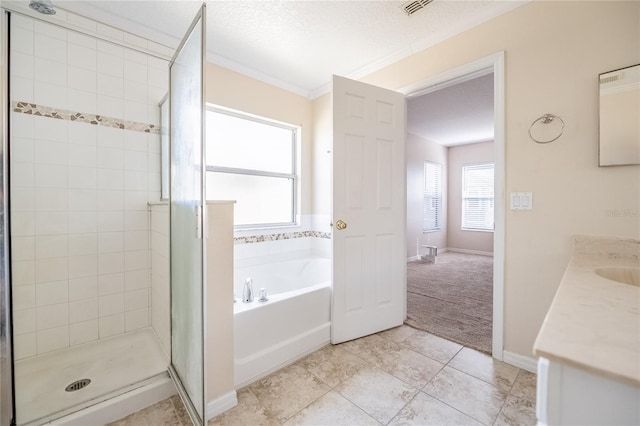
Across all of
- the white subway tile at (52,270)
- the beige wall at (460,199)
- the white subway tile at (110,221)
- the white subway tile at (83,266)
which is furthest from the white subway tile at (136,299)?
the beige wall at (460,199)

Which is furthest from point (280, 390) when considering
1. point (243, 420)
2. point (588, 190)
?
point (588, 190)

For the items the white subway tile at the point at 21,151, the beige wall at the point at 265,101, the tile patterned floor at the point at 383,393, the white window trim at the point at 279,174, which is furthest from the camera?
the white window trim at the point at 279,174

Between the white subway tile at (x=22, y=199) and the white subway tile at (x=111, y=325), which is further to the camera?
the white subway tile at (x=111, y=325)

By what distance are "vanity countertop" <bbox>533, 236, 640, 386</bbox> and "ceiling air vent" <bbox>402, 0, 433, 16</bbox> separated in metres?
1.88

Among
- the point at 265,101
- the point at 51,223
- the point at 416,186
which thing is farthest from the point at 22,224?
the point at 416,186

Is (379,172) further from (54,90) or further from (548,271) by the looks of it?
(54,90)

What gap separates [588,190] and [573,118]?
1.43 feet

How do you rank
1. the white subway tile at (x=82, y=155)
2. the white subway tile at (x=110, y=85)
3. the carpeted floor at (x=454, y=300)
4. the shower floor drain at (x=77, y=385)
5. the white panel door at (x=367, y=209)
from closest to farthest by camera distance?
the shower floor drain at (x=77, y=385) < the white subway tile at (x=82, y=155) < the white subway tile at (x=110, y=85) < the white panel door at (x=367, y=209) < the carpeted floor at (x=454, y=300)

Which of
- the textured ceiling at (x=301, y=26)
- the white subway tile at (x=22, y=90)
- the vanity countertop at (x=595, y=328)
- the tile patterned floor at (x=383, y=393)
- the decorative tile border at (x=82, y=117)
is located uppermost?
the textured ceiling at (x=301, y=26)

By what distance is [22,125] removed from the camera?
1693mm

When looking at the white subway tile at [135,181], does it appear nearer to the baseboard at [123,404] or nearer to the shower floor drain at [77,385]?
the shower floor drain at [77,385]

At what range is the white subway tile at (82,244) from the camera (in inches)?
73.6

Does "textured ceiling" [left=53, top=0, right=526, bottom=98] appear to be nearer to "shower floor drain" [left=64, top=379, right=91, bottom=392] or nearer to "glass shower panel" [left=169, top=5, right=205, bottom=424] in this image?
"glass shower panel" [left=169, top=5, right=205, bottom=424]

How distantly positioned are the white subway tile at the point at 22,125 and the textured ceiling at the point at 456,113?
364 cm
